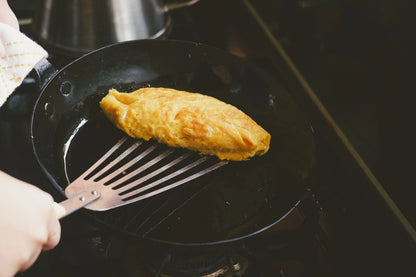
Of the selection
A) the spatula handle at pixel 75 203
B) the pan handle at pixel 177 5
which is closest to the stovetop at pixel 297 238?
the spatula handle at pixel 75 203

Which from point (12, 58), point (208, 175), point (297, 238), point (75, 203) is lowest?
point (297, 238)

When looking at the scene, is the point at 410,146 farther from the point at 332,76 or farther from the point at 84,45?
the point at 84,45

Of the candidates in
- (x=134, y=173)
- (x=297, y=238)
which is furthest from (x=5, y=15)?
(x=297, y=238)

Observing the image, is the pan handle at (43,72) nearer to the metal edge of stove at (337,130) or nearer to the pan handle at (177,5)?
the pan handle at (177,5)

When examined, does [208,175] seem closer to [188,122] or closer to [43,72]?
[188,122]

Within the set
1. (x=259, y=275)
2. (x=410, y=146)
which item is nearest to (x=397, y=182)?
(x=410, y=146)
